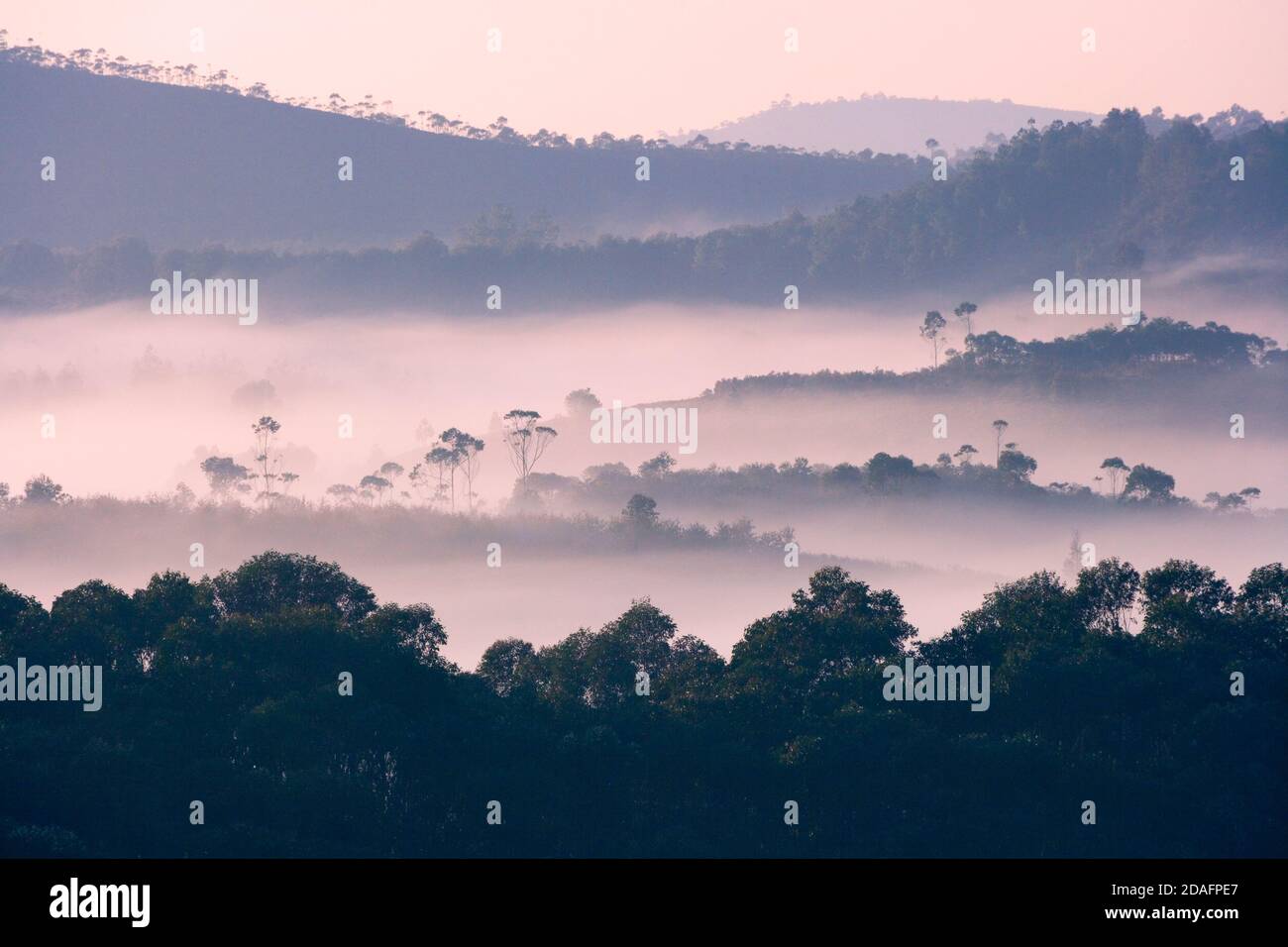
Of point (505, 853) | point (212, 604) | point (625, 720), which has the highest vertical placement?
point (212, 604)

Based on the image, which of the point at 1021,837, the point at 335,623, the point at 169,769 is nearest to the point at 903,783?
the point at 1021,837

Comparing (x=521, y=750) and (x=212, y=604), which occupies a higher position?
(x=212, y=604)

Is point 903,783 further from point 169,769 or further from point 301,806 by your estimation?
point 169,769
